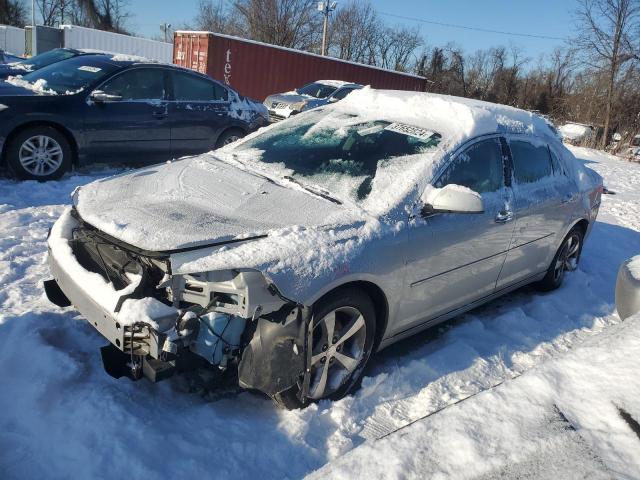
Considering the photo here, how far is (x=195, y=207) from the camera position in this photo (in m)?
2.92

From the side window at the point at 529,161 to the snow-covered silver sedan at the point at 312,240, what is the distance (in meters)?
0.02

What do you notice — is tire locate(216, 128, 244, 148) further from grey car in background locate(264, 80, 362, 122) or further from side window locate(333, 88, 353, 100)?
side window locate(333, 88, 353, 100)

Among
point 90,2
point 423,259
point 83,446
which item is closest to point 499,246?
point 423,259

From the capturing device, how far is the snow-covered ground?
1.55 metres

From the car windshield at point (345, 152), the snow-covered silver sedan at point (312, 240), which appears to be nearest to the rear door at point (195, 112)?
the snow-covered silver sedan at point (312, 240)

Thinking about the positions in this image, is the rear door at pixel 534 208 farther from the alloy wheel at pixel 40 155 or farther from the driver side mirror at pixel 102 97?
the alloy wheel at pixel 40 155

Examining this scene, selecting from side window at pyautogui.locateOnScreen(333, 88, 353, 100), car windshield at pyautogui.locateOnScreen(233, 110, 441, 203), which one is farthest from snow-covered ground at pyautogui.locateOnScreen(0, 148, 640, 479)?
side window at pyautogui.locateOnScreen(333, 88, 353, 100)

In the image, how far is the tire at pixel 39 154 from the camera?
5992mm

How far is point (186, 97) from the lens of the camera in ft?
24.3

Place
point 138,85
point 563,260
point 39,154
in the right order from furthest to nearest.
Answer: point 138,85 → point 39,154 → point 563,260

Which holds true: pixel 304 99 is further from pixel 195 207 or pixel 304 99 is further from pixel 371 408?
pixel 371 408

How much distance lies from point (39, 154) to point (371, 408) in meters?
5.14

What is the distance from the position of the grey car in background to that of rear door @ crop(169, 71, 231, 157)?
482cm

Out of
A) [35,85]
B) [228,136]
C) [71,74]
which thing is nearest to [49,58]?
[71,74]
